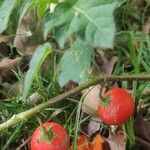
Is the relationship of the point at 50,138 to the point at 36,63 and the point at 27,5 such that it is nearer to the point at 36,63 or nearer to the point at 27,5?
the point at 36,63

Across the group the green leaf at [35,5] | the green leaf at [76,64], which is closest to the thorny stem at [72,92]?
the green leaf at [76,64]

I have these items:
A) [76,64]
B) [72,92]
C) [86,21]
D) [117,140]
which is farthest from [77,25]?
[117,140]

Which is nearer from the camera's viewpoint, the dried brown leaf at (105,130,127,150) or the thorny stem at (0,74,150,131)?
the thorny stem at (0,74,150,131)

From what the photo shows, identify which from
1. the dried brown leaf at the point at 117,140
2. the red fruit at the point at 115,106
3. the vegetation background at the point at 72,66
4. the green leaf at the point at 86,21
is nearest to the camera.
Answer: the green leaf at the point at 86,21

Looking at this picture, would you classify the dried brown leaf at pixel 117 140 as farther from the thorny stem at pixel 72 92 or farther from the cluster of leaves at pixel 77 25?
the cluster of leaves at pixel 77 25

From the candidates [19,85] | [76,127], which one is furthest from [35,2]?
[19,85]

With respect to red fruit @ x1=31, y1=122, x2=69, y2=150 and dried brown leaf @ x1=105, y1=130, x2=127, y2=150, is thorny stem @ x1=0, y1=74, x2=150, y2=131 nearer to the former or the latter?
red fruit @ x1=31, y1=122, x2=69, y2=150

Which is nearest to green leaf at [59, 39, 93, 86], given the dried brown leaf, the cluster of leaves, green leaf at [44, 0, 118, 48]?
the cluster of leaves
